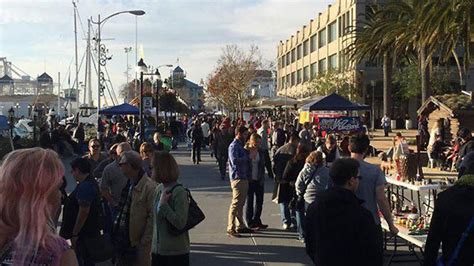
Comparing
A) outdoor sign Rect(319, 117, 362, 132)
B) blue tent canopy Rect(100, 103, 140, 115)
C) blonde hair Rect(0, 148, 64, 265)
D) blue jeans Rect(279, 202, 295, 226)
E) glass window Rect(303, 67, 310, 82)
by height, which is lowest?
blue jeans Rect(279, 202, 295, 226)

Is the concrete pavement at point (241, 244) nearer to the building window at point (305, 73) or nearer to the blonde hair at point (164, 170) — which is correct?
the blonde hair at point (164, 170)

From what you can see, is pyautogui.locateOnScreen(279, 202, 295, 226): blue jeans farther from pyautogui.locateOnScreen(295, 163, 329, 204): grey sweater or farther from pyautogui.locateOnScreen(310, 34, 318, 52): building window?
pyautogui.locateOnScreen(310, 34, 318, 52): building window

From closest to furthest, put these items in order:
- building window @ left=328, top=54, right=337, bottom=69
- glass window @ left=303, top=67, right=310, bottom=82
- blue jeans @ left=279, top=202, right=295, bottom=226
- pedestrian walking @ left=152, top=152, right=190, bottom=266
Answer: pedestrian walking @ left=152, top=152, right=190, bottom=266 → blue jeans @ left=279, top=202, right=295, bottom=226 → building window @ left=328, top=54, right=337, bottom=69 → glass window @ left=303, top=67, right=310, bottom=82

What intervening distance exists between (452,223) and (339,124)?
54.9 feet

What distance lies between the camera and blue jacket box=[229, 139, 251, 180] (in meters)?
10.4

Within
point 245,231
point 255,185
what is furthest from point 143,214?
point 255,185

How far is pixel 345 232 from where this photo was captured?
4445mm

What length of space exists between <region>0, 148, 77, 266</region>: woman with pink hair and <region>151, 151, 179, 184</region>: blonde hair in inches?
113

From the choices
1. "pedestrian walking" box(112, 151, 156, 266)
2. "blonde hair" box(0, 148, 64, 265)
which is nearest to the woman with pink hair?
"blonde hair" box(0, 148, 64, 265)

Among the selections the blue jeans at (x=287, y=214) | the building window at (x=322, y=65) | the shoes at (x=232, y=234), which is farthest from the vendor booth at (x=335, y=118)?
the building window at (x=322, y=65)

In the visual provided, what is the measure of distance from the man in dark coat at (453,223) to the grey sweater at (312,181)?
3.63 m

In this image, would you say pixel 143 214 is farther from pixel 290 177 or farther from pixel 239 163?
pixel 290 177

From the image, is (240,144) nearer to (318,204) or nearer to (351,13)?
(318,204)

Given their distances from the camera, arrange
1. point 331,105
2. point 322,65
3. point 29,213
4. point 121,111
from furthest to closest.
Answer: point 322,65 → point 121,111 → point 331,105 → point 29,213
